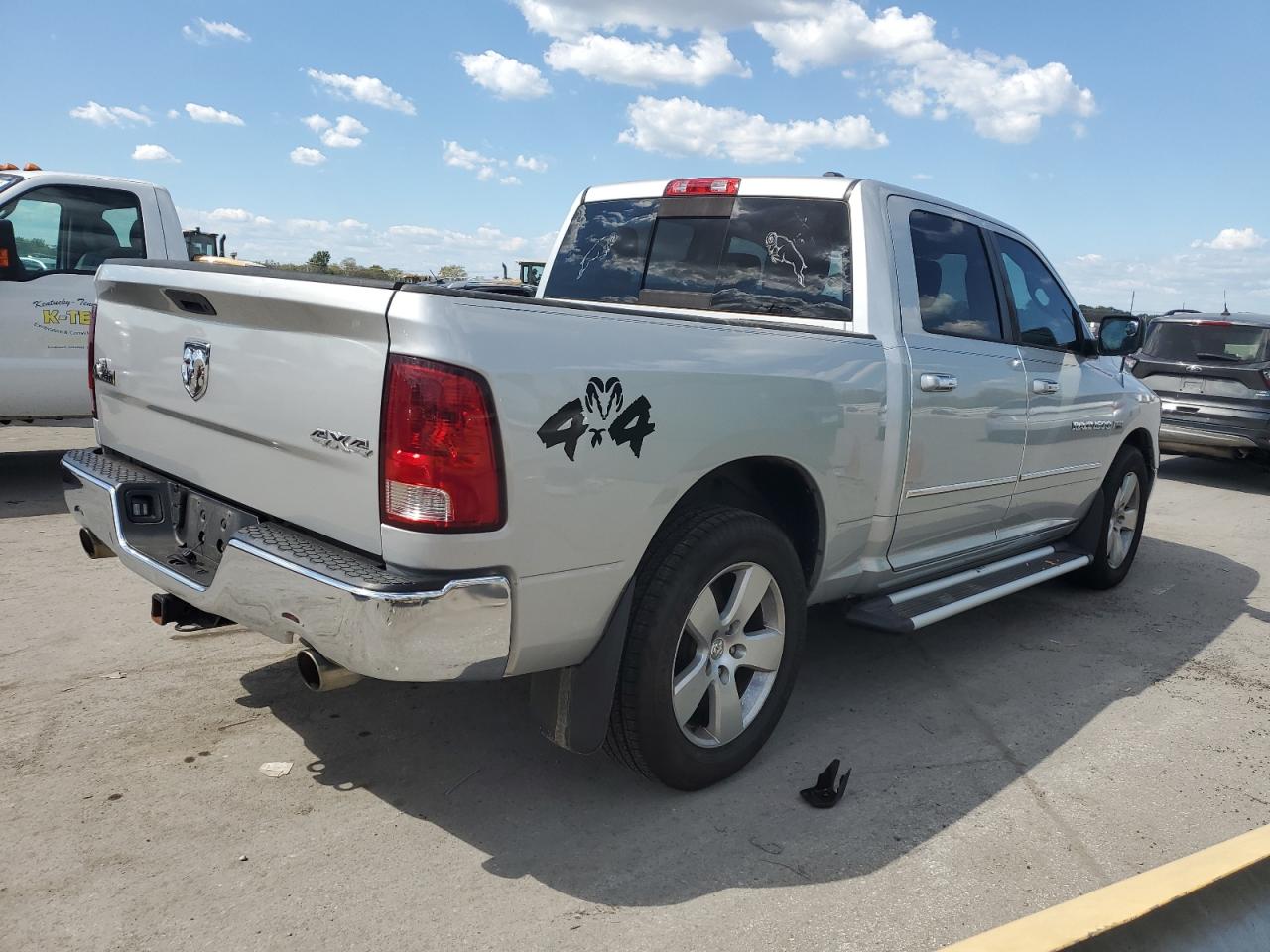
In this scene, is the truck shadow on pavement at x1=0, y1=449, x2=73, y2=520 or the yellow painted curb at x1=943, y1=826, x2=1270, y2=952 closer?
the yellow painted curb at x1=943, y1=826, x2=1270, y2=952

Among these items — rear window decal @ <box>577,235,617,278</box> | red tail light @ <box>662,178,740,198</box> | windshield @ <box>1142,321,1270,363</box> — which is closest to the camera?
red tail light @ <box>662,178,740,198</box>

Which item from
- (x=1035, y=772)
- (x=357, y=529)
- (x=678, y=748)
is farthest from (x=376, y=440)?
(x=1035, y=772)

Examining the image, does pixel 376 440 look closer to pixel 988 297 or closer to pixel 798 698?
pixel 798 698

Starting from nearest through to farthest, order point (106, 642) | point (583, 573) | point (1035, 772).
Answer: point (583, 573) < point (1035, 772) < point (106, 642)

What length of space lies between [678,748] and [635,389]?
110 centimetres

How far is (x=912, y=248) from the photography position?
3998mm

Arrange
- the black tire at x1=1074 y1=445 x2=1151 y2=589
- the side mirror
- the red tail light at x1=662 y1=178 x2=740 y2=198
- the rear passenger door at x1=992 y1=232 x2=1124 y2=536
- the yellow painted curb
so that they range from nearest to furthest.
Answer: the yellow painted curb, the red tail light at x1=662 y1=178 x2=740 y2=198, the rear passenger door at x1=992 y1=232 x2=1124 y2=536, the side mirror, the black tire at x1=1074 y1=445 x2=1151 y2=589

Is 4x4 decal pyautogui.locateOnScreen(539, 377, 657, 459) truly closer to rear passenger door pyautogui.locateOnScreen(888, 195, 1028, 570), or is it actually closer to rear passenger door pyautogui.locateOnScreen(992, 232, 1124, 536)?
rear passenger door pyautogui.locateOnScreen(888, 195, 1028, 570)

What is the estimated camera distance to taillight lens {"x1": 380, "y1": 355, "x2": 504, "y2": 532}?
90.8 inches

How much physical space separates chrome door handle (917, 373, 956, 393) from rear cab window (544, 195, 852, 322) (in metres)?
0.36

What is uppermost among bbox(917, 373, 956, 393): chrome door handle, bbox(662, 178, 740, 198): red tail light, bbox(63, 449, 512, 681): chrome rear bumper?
bbox(662, 178, 740, 198): red tail light

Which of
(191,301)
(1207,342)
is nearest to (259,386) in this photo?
(191,301)

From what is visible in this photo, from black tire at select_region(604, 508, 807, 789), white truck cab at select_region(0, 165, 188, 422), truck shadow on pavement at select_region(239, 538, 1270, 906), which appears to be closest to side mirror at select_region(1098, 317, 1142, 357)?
truck shadow on pavement at select_region(239, 538, 1270, 906)

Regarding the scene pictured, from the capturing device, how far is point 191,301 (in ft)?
9.62
